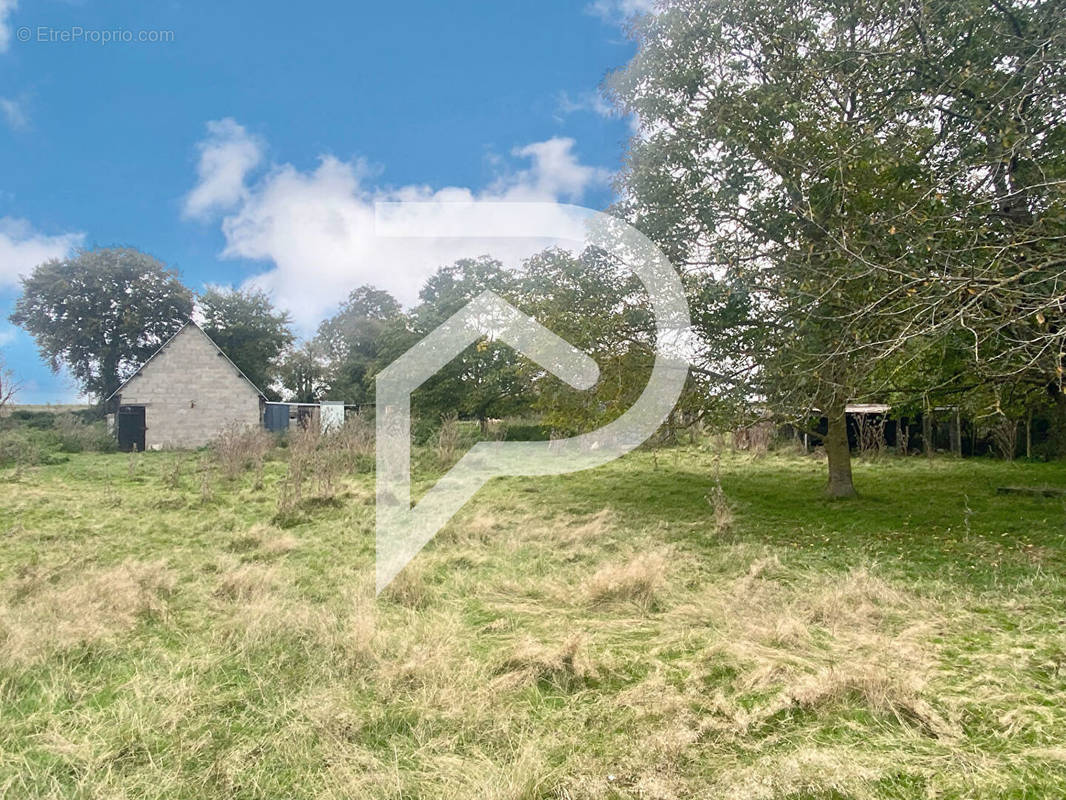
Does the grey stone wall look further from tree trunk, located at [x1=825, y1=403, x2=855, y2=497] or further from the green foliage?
tree trunk, located at [x1=825, y1=403, x2=855, y2=497]

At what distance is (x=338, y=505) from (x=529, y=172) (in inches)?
251

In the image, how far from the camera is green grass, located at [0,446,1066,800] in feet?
6.41

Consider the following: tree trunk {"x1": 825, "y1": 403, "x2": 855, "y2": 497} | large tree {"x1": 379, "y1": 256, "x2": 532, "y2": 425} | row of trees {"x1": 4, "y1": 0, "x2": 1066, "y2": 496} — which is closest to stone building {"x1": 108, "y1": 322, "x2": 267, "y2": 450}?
large tree {"x1": 379, "y1": 256, "x2": 532, "y2": 425}

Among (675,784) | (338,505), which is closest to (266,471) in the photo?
(338,505)

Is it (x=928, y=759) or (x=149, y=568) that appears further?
(x=149, y=568)

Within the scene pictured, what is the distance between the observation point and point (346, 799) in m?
1.85

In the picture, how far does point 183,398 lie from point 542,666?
22103 mm

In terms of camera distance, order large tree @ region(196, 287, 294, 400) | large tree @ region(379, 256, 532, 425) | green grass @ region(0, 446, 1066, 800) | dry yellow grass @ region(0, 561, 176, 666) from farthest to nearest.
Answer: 1. large tree @ region(196, 287, 294, 400)
2. large tree @ region(379, 256, 532, 425)
3. dry yellow grass @ region(0, 561, 176, 666)
4. green grass @ region(0, 446, 1066, 800)

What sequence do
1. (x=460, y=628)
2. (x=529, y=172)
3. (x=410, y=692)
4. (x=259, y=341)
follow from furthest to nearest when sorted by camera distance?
(x=259, y=341) < (x=529, y=172) < (x=460, y=628) < (x=410, y=692)

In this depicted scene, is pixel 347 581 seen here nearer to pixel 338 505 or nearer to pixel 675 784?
pixel 675 784

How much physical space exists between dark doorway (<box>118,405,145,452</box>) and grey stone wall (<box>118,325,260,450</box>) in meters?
0.18

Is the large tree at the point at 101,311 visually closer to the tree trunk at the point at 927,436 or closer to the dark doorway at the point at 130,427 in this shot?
the dark doorway at the point at 130,427

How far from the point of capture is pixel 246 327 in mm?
31219

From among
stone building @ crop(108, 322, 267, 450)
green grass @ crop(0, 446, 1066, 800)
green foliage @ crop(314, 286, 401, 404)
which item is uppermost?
green foliage @ crop(314, 286, 401, 404)
